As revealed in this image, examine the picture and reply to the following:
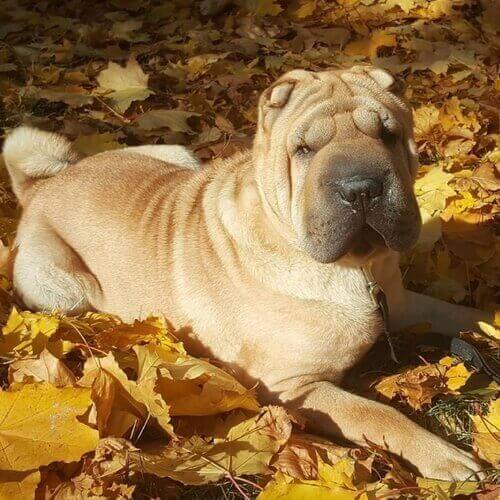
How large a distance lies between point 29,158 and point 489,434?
242 cm

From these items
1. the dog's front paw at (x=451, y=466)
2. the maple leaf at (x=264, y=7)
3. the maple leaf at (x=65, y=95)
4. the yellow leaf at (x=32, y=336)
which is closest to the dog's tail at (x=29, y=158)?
the yellow leaf at (x=32, y=336)

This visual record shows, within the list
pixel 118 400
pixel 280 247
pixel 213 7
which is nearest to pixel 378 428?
pixel 280 247

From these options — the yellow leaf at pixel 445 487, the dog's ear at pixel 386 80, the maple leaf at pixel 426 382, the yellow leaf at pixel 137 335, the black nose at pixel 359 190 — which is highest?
the dog's ear at pixel 386 80

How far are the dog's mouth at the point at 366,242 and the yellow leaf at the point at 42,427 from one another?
0.93 meters

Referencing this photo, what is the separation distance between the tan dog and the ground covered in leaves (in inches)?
4.8

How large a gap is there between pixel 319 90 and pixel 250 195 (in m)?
0.45

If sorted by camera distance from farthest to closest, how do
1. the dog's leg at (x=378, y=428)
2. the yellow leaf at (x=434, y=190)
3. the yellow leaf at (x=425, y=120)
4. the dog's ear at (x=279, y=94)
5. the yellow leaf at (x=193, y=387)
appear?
1. the yellow leaf at (x=425, y=120)
2. the yellow leaf at (x=434, y=190)
3. the dog's ear at (x=279, y=94)
4. the yellow leaf at (x=193, y=387)
5. the dog's leg at (x=378, y=428)

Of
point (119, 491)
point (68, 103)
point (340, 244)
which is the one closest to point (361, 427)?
point (340, 244)

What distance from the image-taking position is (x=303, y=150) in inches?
91.0

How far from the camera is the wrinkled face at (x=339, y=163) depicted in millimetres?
2168

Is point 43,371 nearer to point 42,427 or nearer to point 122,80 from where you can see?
point 42,427

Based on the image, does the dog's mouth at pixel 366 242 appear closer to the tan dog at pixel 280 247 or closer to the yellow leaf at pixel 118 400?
the tan dog at pixel 280 247

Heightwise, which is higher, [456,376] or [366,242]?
[366,242]

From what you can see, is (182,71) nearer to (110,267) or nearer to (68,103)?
(68,103)
